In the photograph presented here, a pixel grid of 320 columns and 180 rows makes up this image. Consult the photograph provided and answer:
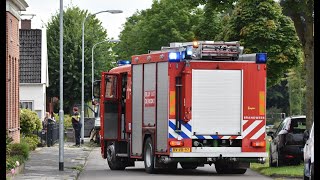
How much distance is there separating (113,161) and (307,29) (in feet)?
21.9

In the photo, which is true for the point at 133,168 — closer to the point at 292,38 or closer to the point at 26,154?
the point at 26,154

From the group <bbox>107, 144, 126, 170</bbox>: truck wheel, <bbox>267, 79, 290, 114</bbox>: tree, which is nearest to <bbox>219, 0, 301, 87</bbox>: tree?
<bbox>107, 144, 126, 170</bbox>: truck wheel

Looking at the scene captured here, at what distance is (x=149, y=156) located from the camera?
27031 mm

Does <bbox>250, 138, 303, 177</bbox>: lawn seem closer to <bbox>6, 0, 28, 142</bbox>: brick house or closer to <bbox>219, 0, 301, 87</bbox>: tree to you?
<bbox>6, 0, 28, 142</bbox>: brick house

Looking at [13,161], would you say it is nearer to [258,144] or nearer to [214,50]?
[214,50]

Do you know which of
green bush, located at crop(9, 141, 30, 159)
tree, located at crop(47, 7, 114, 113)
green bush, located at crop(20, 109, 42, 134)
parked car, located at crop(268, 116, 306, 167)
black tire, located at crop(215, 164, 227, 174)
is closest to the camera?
parked car, located at crop(268, 116, 306, 167)

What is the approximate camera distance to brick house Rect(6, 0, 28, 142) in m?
32.4

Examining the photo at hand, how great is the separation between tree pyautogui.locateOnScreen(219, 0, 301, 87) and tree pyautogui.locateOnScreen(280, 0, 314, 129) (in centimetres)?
984

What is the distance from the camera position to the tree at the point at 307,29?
1098 inches

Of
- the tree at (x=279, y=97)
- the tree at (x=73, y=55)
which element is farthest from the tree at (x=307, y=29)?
the tree at (x=279, y=97)

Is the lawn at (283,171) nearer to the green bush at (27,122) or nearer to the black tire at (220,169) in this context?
the black tire at (220,169)

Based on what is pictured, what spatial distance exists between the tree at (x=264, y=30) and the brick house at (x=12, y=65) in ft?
28.6

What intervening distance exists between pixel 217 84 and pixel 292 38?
58.3 feet

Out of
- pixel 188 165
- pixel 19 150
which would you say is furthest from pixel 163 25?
pixel 188 165
